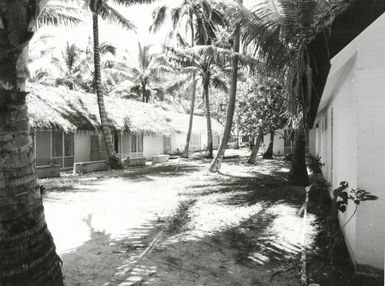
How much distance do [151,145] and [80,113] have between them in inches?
349

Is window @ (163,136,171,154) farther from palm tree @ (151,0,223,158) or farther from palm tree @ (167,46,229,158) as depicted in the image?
palm tree @ (151,0,223,158)

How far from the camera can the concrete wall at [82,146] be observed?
59.9 feet

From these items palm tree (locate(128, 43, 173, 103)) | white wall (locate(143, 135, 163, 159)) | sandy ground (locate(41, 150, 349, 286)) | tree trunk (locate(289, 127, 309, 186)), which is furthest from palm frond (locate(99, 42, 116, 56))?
tree trunk (locate(289, 127, 309, 186))

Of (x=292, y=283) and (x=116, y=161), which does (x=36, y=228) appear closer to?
(x=292, y=283)

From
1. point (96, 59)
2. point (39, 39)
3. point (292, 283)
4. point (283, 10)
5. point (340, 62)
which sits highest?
point (39, 39)

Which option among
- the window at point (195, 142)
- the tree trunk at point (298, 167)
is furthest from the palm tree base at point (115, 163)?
the window at point (195, 142)

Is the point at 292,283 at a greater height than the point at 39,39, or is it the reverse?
the point at 39,39

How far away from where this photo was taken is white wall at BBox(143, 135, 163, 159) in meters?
25.4

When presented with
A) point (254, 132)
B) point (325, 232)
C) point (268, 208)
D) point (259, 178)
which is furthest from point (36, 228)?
point (254, 132)

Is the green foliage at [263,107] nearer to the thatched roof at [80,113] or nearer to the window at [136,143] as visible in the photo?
the thatched roof at [80,113]

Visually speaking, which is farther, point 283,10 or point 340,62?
point 283,10

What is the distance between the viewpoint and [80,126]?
17.3 metres

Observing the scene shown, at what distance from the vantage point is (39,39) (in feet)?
67.0

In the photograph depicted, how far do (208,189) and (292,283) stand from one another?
7583 mm
